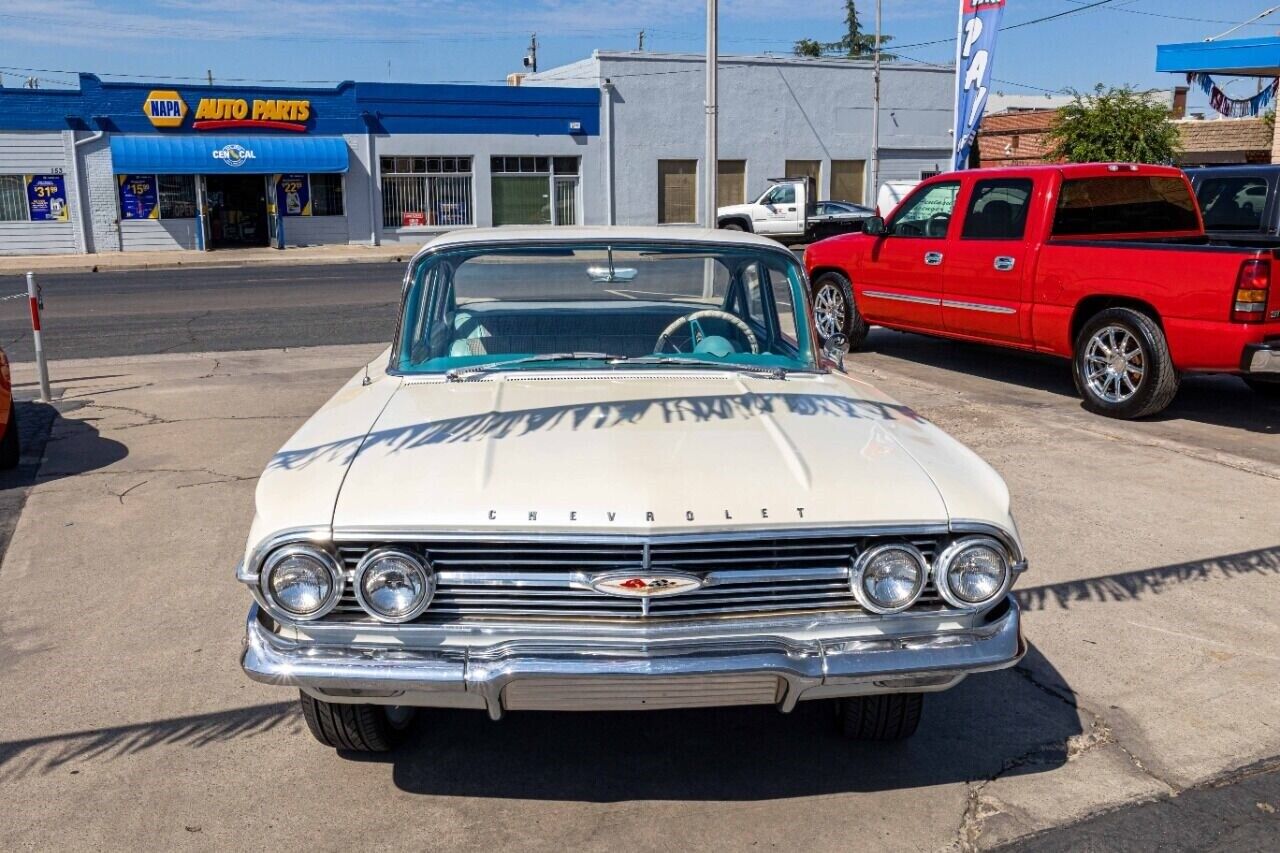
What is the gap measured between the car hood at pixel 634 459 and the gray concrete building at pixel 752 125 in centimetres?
3481

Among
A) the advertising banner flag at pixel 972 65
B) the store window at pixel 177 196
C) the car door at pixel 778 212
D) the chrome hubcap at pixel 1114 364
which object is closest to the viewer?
the chrome hubcap at pixel 1114 364

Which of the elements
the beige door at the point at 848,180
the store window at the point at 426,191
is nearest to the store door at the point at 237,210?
the store window at the point at 426,191

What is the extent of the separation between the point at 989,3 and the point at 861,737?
16675 millimetres

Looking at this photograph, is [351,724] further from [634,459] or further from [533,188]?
[533,188]

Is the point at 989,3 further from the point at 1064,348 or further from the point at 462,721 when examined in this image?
the point at 462,721

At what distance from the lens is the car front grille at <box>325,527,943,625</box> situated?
3.09 meters

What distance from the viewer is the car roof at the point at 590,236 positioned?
4710 mm

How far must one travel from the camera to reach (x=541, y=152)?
37375mm

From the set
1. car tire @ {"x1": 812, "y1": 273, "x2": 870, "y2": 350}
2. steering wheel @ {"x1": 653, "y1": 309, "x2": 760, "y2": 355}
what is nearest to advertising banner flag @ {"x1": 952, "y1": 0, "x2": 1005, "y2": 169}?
car tire @ {"x1": 812, "y1": 273, "x2": 870, "y2": 350}

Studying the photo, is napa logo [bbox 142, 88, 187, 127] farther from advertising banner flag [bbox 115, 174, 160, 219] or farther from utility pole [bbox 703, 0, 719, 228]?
utility pole [bbox 703, 0, 719, 228]

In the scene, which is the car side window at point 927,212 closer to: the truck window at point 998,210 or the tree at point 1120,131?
the truck window at point 998,210

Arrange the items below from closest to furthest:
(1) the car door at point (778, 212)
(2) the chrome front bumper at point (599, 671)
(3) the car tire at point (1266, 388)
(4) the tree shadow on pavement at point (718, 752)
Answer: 1. (2) the chrome front bumper at point (599, 671)
2. (4) the tree shadow on pavement at point (718, 752)
3. (3) the car tire at point (1266, 388)
4. (1) the car door at point (778, 212)

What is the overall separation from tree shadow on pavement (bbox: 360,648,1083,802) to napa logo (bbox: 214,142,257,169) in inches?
1250

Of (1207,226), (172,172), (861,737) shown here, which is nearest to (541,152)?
(172,172)
